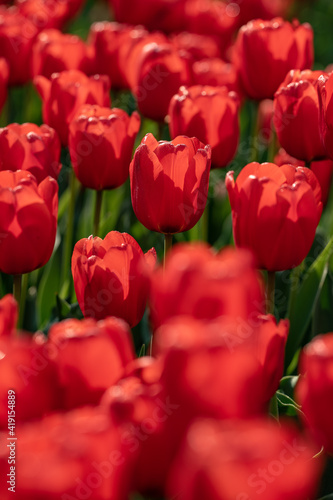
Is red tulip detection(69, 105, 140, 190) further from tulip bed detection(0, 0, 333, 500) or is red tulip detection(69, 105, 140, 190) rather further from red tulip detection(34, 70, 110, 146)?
red tulip detection(34, 70, 110, 146)

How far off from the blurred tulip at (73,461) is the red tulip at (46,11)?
1.78 meters

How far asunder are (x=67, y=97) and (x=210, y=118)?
0.29 meters

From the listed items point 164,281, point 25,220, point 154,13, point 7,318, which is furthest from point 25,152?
point 154,13

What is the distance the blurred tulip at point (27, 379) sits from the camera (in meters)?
0.57

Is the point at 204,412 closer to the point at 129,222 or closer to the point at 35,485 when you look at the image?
the point at 35,485

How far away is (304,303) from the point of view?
136 cm

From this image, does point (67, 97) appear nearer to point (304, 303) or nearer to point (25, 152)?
point (25, 152)

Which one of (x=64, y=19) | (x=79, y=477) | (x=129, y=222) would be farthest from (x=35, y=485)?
(x=64, y=19)

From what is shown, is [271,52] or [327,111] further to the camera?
[271,52]

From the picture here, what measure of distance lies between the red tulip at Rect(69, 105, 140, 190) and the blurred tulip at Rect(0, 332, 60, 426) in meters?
0.65

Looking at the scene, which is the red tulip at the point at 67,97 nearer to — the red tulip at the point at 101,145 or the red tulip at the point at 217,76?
the red tulip at the point at 101,145

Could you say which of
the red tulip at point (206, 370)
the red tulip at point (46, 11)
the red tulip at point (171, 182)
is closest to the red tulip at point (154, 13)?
the red tulip at point (46, 11)

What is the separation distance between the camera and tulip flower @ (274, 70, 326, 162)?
46.7 inches

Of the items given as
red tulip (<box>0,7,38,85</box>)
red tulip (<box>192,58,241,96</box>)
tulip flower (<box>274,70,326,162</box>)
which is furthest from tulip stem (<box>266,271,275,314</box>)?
red tulip (<box>0,7,38,85</box>)
